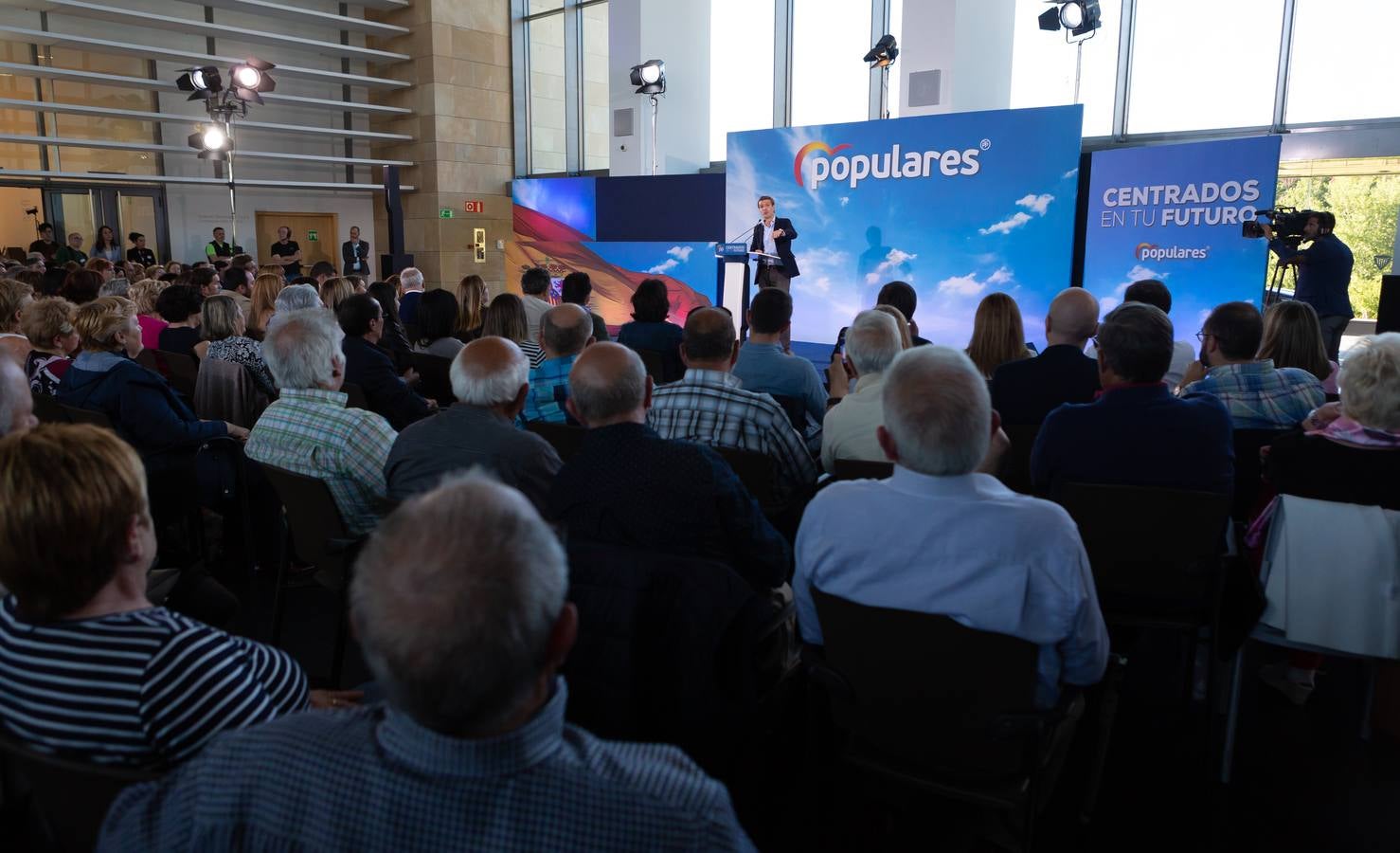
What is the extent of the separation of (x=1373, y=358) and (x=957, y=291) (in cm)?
652

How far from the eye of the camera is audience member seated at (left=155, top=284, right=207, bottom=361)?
4.94 meters

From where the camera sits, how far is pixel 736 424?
304 centimetres

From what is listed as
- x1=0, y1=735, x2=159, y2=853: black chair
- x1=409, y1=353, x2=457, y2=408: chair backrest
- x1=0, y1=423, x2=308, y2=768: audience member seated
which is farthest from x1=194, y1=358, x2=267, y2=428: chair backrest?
x1=0, y1=735, x2=159, y2=853: black chair

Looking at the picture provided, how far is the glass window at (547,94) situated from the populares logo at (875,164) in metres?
6.56

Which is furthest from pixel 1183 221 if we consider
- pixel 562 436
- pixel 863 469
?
pixel 562 436

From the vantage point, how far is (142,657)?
50.4 inches

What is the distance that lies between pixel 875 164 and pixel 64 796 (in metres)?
9.04

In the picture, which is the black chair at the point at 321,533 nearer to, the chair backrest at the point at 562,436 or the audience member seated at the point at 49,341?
the chair backrest at the point at 562,436

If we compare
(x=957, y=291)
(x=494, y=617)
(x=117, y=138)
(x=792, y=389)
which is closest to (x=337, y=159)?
(x=117, y=138)

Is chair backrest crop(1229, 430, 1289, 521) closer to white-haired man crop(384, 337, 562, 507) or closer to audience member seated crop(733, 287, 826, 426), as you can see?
audience member seated crop(733, 287, 826, 426)

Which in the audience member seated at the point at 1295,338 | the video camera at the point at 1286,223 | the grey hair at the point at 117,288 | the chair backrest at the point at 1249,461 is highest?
the video camera at the point at 1286,223

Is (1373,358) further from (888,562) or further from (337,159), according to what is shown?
(337,159)

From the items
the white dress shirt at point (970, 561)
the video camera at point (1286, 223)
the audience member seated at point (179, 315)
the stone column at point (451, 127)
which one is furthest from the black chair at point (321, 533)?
the stone column at point (451, 127)

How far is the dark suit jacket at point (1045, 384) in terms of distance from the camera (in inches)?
140
